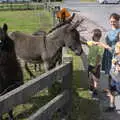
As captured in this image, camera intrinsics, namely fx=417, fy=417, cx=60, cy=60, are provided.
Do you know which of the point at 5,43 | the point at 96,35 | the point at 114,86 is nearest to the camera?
the point at 5,43

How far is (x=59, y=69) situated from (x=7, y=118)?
1781mm

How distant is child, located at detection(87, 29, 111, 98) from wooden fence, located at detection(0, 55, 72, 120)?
4.66 feet

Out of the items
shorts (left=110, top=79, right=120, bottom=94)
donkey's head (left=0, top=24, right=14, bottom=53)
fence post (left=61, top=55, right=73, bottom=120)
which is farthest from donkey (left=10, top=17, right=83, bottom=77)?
donkey's head (left=0, top=24, right=14, bottom=53)

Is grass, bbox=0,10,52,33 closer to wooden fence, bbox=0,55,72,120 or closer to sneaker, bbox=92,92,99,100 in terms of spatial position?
sneaker, bbox=92,92,99,100

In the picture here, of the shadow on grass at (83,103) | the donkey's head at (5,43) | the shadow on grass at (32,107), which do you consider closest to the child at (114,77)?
the shadow on grass at (83,103)

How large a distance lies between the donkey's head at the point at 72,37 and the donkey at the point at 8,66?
2.37 metres

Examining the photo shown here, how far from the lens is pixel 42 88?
5.88m

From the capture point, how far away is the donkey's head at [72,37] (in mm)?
9273

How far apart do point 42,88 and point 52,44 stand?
380cm

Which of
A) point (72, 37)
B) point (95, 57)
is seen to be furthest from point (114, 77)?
point (72, 37)

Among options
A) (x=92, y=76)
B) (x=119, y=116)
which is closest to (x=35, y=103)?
(x=92, y=76)

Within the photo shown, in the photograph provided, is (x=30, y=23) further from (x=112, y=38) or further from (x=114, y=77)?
(x=114, y=77)

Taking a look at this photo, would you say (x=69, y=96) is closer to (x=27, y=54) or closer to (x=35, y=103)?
(x=35, y=103)

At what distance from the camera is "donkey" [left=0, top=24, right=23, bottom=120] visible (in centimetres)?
680
